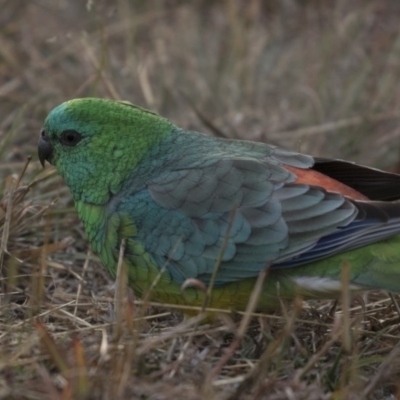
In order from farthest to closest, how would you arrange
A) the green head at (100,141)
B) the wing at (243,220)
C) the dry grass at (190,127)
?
the green head at (100,141) < the wing at (243,220) < the dry grass at (190,127)

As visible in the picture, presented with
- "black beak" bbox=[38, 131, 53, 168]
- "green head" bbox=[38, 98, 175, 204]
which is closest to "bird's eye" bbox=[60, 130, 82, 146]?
"green head" bbox=[38, 98, 175, 204]

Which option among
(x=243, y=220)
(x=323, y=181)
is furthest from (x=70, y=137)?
(x=323, y=181)

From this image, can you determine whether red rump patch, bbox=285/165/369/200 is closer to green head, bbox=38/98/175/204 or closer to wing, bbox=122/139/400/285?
wing, bbox=122/139/400/285

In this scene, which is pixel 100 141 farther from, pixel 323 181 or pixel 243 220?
pixel 323 181

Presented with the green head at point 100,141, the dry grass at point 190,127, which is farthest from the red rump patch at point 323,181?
the green head at point 100,141

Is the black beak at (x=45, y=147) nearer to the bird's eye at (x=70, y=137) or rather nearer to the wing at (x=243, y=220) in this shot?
the bird's eye at (x=70, y=137)

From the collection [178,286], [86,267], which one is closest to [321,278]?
[178,286]

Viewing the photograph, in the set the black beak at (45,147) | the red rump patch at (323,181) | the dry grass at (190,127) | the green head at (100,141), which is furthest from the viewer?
the black beak at (45,147)
